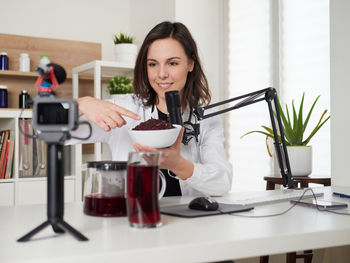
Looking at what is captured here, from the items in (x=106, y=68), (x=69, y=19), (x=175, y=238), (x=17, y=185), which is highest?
(x=69, y=19)

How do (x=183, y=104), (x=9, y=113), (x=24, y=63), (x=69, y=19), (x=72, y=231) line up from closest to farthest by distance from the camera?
(x=72, y=231)
(x=183, y=104)
(x=9, y=113)
(x=24, y=63)
(x=69, y=19)

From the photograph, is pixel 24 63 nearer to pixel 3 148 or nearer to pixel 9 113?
pixel 9 113

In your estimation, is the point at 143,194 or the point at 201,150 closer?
the point at 143,194

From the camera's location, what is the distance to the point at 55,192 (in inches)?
33.9

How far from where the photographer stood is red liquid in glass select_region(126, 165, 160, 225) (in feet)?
3.08

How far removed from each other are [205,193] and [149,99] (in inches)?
21.9

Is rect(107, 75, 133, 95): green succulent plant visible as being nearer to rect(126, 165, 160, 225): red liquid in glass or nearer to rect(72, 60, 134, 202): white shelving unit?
rect(72, 60, 134, 202): white shelving unit

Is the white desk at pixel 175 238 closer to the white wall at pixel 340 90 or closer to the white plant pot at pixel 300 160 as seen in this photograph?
the white wall at pixel 340 90

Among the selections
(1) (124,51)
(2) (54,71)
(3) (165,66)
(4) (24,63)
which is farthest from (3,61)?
(2) (54,71)

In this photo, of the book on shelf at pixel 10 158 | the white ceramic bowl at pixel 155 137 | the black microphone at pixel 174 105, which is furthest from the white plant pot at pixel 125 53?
the white ceramic bowl at pixel 155 137

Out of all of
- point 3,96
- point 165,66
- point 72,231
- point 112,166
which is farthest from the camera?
point 3,96

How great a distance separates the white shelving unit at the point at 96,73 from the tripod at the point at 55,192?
2.29m

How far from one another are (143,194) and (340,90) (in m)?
1.46

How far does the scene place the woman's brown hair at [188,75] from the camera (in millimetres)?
1947
